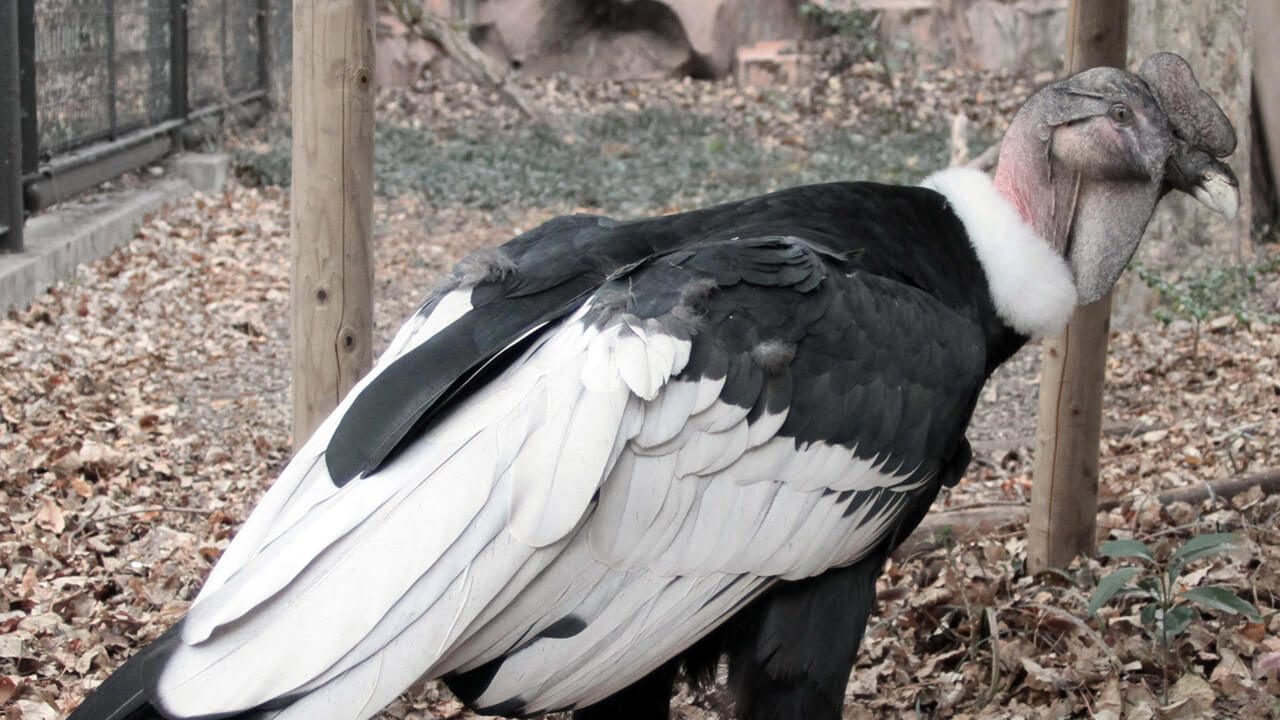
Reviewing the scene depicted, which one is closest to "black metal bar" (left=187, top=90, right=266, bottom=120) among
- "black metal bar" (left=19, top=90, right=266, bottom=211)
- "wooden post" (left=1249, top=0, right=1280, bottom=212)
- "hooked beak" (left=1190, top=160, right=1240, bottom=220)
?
"black metal bar" (left=19, top=90, right=266, bottom=211)

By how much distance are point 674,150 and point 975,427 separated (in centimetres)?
589

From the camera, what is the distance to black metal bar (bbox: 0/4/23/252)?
6.09 m

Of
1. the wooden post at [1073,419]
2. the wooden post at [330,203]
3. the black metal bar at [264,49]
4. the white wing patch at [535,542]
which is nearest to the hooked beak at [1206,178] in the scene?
the wooden post at [1073,419]

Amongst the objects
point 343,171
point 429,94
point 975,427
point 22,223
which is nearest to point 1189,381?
point 975,427

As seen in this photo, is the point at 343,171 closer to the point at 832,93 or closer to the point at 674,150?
the point at 674,150

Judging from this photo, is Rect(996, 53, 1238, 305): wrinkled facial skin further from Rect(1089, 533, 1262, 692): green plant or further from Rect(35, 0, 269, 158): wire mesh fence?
Rect(35, 0, 269, 158): wire mesh fence

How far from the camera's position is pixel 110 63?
26.5 feet

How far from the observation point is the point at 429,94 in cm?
1338

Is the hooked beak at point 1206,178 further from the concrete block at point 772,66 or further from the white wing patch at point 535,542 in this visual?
the concrete block at point 772,66

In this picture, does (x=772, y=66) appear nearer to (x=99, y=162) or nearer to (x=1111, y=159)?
(x=99, y=162)

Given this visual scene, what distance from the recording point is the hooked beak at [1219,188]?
3.02 metres

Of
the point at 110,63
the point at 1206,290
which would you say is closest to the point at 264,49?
the point at 110,63

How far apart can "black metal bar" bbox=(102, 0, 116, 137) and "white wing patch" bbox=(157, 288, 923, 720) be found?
6.41m

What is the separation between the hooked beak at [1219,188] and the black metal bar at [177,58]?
25.8 feet
